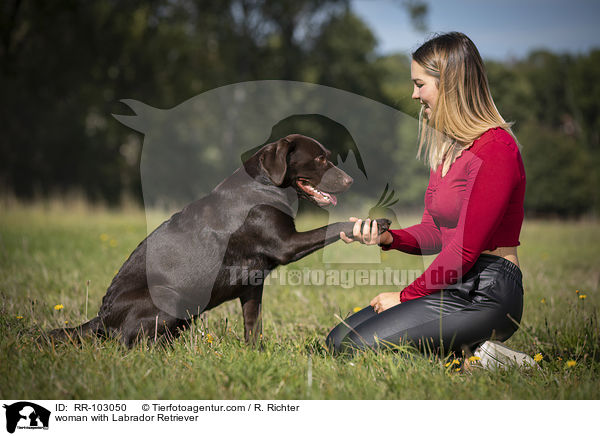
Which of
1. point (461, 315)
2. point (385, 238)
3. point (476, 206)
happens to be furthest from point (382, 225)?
point (461, 315)

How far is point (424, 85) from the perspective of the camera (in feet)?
9.69

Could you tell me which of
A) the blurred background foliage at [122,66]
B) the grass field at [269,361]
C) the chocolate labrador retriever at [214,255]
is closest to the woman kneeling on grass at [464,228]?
the grass field at [269,361]

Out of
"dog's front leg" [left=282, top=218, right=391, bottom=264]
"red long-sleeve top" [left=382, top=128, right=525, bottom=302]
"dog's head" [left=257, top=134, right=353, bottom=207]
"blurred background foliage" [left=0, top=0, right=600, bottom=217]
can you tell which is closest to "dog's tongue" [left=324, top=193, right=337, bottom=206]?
"dog's head" [left=257, top=134, right=353, bottom=207]

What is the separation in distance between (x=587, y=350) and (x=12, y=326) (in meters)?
4.02

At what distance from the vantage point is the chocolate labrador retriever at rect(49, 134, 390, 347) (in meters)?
3.03

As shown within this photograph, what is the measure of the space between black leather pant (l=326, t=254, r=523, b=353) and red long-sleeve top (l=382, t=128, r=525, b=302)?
0.33 ft

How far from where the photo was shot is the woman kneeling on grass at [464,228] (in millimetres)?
2680

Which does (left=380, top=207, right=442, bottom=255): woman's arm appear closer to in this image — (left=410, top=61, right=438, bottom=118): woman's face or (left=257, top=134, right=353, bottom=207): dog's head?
(left=257, top=134, right=353, bottom=207): dog's head

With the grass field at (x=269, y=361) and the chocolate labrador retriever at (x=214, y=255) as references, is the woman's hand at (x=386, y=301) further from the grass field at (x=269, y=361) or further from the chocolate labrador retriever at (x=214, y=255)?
the chocolate labrador retriever at (x=214, y=255)

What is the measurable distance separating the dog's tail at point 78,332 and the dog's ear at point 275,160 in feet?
4.85

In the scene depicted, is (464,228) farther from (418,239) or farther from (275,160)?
(275,160)

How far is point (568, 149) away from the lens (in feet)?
80.6
